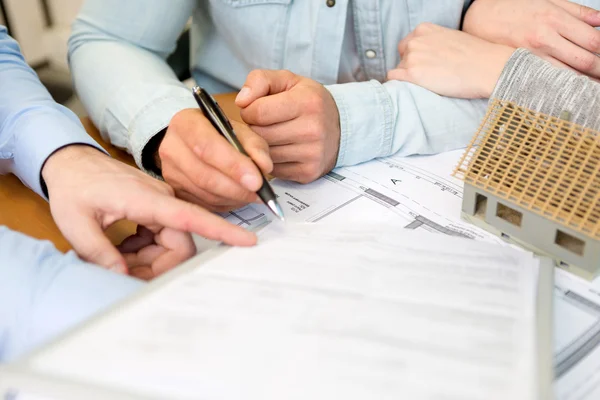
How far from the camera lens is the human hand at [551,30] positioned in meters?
Answer: 0.67

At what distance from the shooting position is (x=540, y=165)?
1.58 ft

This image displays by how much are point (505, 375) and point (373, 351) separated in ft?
0.23

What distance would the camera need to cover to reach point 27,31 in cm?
154

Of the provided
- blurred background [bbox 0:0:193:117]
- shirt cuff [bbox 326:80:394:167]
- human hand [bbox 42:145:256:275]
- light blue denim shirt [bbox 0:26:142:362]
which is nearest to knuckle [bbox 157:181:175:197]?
human hand [bbox 42:145:256:275]

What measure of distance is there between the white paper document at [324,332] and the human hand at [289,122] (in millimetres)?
194

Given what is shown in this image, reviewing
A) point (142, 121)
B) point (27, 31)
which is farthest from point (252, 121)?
point (27, 31)

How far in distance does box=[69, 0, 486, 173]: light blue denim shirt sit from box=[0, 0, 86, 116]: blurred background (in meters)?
0.73

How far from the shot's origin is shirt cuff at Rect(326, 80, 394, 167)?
25.8 inches

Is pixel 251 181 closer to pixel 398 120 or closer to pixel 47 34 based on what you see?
pixel 398 120

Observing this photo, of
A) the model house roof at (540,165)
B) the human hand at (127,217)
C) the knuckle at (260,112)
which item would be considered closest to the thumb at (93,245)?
the human hand at (127,217)

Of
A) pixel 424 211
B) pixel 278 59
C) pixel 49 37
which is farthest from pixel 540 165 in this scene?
pixel 49 37

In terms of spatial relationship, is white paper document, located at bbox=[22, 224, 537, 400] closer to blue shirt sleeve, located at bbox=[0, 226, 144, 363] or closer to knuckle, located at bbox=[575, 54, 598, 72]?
blue shirt sleeve, located at bbox=[0, 226, 144, 363]

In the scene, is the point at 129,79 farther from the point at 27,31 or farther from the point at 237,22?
the point at 27,31

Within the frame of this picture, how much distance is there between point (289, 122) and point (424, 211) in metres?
0.17
